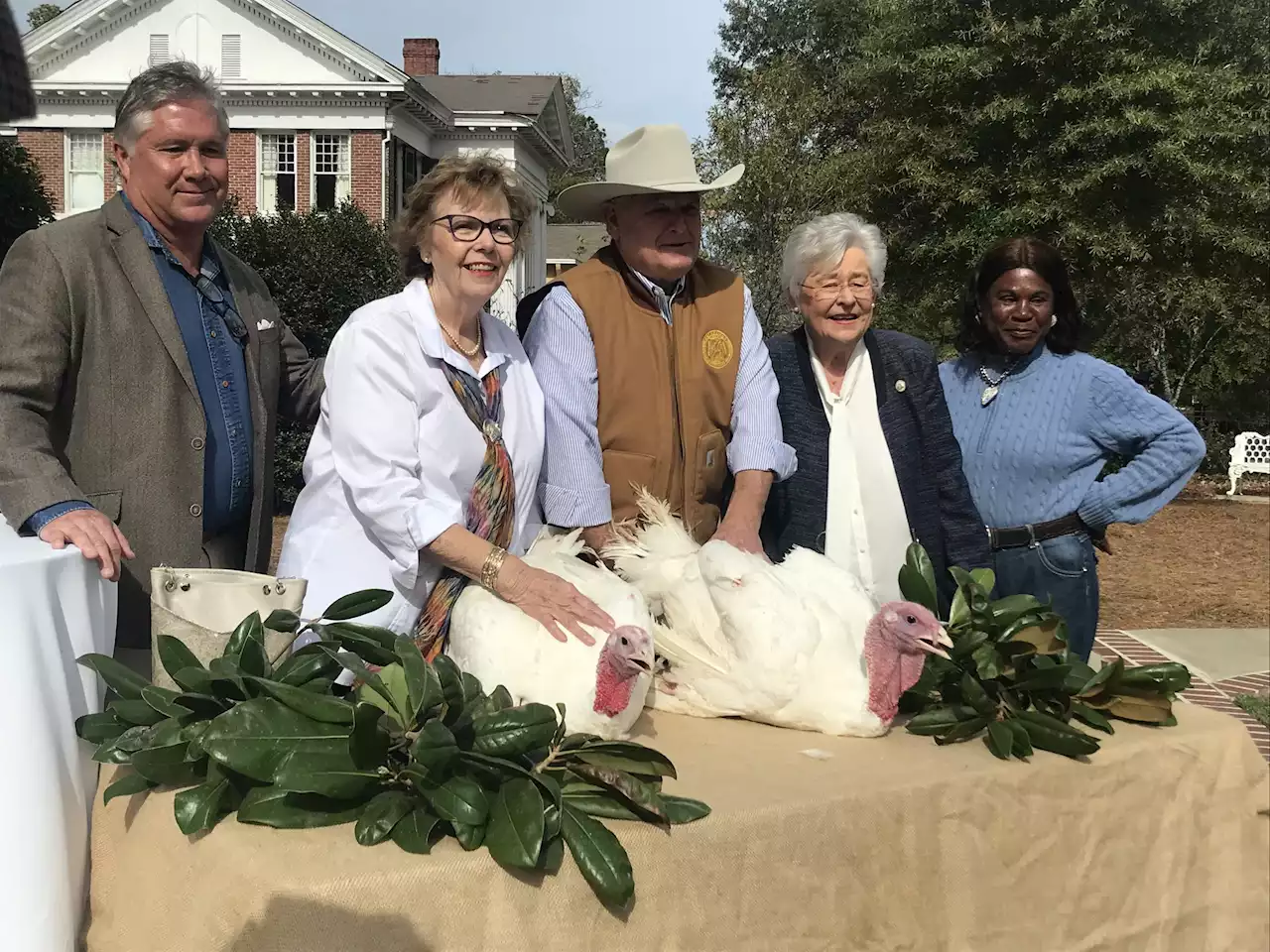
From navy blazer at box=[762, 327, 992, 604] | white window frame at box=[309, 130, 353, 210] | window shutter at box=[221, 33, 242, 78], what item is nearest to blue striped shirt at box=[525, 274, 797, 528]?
navy blazer at box=[762, 327, 992, 604]

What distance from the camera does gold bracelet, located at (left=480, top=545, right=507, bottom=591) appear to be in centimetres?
222

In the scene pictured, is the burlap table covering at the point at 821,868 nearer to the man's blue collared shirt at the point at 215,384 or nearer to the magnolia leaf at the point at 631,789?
the magnolia leaf at the point at 631,789

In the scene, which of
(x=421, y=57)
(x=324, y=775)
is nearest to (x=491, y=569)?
(x=324, y=775)

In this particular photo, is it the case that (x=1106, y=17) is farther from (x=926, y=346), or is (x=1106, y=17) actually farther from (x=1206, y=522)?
(x=926, y=346)

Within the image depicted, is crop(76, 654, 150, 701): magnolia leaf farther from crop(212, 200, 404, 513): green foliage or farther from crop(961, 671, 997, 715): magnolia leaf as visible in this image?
crop(212, 200, 404, 513): green foliage

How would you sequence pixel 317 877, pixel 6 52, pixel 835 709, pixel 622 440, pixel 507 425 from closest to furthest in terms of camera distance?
pixel 6 52 → pixel 317 877 → pixel 835 709 → pixel 507 425 → pixel 622 440

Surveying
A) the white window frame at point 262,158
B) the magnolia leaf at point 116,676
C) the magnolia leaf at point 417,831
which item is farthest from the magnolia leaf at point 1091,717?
the white window frame at point 262,158

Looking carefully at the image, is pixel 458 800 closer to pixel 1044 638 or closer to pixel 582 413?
pixel 582 413

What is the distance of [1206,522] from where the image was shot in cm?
1243

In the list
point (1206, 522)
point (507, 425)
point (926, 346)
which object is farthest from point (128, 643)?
point (1206, 522)

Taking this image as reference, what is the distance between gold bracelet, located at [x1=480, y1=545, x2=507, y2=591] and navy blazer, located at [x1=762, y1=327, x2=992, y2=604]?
1.01m

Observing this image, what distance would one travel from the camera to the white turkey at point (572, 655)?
2031 millimetres

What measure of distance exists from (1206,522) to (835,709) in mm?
11844

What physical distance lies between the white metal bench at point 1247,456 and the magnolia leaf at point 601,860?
50.9 ft
